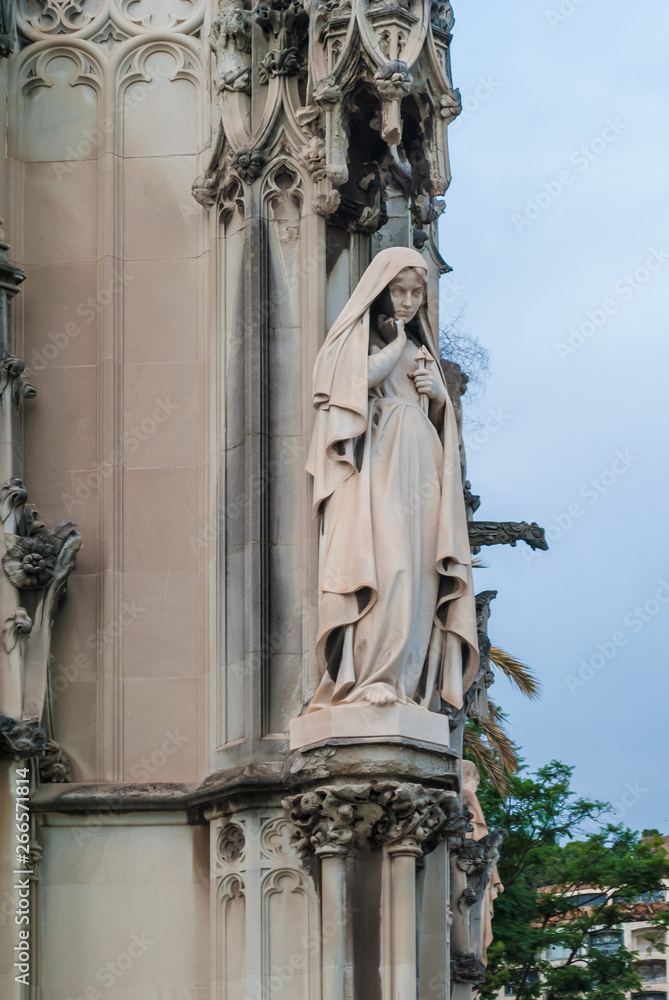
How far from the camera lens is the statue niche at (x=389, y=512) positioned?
14180 millimetres

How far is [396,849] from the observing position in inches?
548

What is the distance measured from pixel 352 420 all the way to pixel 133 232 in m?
3.00

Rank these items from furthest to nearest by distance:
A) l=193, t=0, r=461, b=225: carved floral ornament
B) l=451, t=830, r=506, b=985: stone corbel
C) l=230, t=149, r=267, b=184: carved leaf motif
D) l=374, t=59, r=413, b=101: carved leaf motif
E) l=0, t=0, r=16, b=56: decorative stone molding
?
l=451, t=830, r=506, b=985: stone corbel
l=0, t=0, r=16, b=56: decorative stone molding
l=230, t=149, r=267, b=184: carved leaf motif
l=193, t=0, r=461, b=225: carved floral ornament
l=374, t=59, r=413, b=101: carved leaf motif

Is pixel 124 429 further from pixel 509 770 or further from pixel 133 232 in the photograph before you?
pixel 509 770

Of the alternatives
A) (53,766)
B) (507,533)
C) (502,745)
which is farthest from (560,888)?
(53,766)

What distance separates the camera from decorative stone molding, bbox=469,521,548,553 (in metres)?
21.4

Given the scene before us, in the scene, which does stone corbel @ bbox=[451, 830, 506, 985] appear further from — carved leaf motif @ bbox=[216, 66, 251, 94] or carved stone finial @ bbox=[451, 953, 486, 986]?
carved leaf motif @ bbox=[216, 66, 251, 94]

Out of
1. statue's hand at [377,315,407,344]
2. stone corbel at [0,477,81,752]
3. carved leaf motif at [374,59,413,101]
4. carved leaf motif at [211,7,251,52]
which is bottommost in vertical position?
stone corbel at [0,477,81,752]

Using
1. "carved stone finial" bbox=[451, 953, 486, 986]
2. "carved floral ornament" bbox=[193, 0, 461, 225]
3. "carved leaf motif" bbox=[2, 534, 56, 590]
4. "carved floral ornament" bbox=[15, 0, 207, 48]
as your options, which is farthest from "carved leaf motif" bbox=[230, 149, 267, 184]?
"carved stone finial" bbox=[451, 953, 486, 986]

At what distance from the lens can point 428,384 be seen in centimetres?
1512

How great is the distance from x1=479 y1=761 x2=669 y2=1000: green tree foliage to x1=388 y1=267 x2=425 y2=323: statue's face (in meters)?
18.8

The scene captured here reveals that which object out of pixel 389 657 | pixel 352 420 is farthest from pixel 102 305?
pixel 389 657

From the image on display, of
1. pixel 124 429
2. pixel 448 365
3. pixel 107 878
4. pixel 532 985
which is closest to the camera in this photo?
pixel 107 878

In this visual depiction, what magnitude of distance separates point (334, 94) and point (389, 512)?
308 cm
